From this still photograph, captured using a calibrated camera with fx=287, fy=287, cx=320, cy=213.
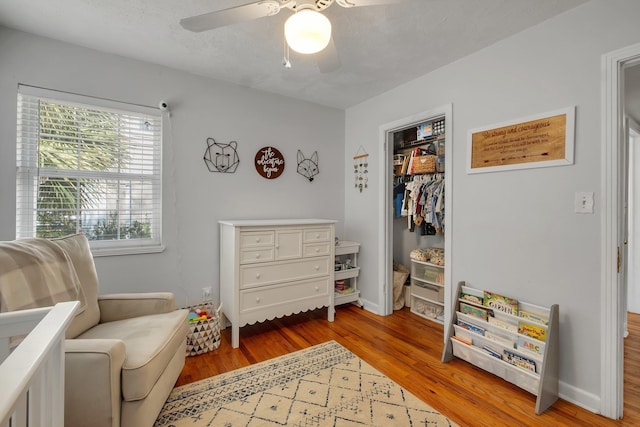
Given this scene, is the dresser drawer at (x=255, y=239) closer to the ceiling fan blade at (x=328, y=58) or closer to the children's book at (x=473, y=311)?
the ceiling fan blade at (x=328, y=58)

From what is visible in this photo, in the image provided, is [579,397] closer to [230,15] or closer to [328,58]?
[328,58]

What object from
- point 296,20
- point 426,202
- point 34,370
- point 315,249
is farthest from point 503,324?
point 34,370

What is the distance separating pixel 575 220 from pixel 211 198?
2.89 metres

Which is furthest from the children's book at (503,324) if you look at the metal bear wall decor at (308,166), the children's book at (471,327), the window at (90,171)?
the window at (90,171)

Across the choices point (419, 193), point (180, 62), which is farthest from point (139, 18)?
point (419, 193)

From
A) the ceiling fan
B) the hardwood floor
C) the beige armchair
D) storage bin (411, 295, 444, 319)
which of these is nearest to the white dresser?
the hardwood floor

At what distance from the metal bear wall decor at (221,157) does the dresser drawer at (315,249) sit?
110cm

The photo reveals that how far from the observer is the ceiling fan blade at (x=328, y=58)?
1619 millimetres

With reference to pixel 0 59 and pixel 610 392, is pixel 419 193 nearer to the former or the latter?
pixel 610 392

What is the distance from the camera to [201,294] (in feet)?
9.14

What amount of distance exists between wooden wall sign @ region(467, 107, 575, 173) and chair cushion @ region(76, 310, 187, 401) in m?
2.45

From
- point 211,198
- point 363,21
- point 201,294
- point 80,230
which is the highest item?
point 363,21

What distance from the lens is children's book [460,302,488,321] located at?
214 centimetres

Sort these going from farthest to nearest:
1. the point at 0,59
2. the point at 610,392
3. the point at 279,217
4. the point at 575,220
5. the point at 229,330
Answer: the point at 279,217 → the point at 229,330 → the point at 0,59 → the point at 575,220 → the point at 610,392
